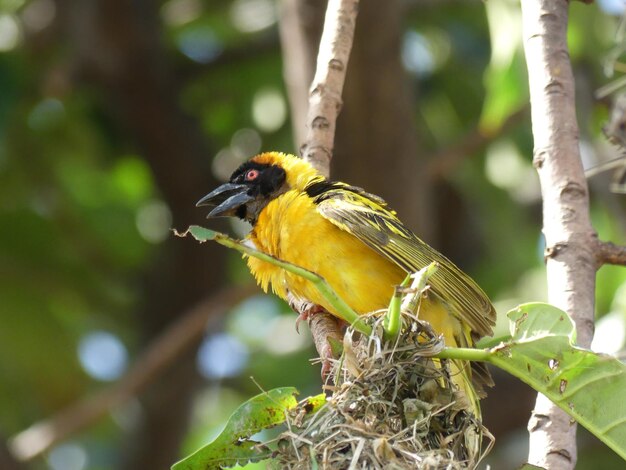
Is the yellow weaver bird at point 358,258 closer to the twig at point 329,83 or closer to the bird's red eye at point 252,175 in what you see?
the twig at point 329,83

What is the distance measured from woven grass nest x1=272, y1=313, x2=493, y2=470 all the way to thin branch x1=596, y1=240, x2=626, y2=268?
1.72 feet

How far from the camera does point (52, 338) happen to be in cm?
703

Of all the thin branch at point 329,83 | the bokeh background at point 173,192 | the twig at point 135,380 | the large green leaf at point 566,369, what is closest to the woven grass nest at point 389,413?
the large green leaf at point 566,369

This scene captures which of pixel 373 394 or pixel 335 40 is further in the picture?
pixel 335 40

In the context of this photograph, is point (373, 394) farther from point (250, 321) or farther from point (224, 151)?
point (250, 321)

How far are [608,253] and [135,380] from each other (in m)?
4.19

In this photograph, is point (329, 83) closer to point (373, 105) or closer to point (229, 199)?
point (229, 199)

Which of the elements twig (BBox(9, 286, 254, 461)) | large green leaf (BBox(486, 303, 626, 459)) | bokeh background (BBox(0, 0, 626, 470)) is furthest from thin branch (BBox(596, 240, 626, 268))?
twig (BBox(9, 286, 254, 461))

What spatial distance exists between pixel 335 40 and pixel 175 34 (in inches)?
176

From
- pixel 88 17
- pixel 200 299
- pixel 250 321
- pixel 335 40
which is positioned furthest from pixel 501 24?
pixel 250 321

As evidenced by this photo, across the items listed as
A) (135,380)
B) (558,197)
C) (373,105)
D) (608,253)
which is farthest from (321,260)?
(135,380)

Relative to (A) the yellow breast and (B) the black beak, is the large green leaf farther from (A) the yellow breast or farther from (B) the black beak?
(B) the black beak

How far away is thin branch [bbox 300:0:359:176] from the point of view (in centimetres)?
375

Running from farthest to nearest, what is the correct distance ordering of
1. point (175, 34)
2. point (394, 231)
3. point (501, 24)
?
point (175, 34)
point (501, 24)
point (394, 231)
